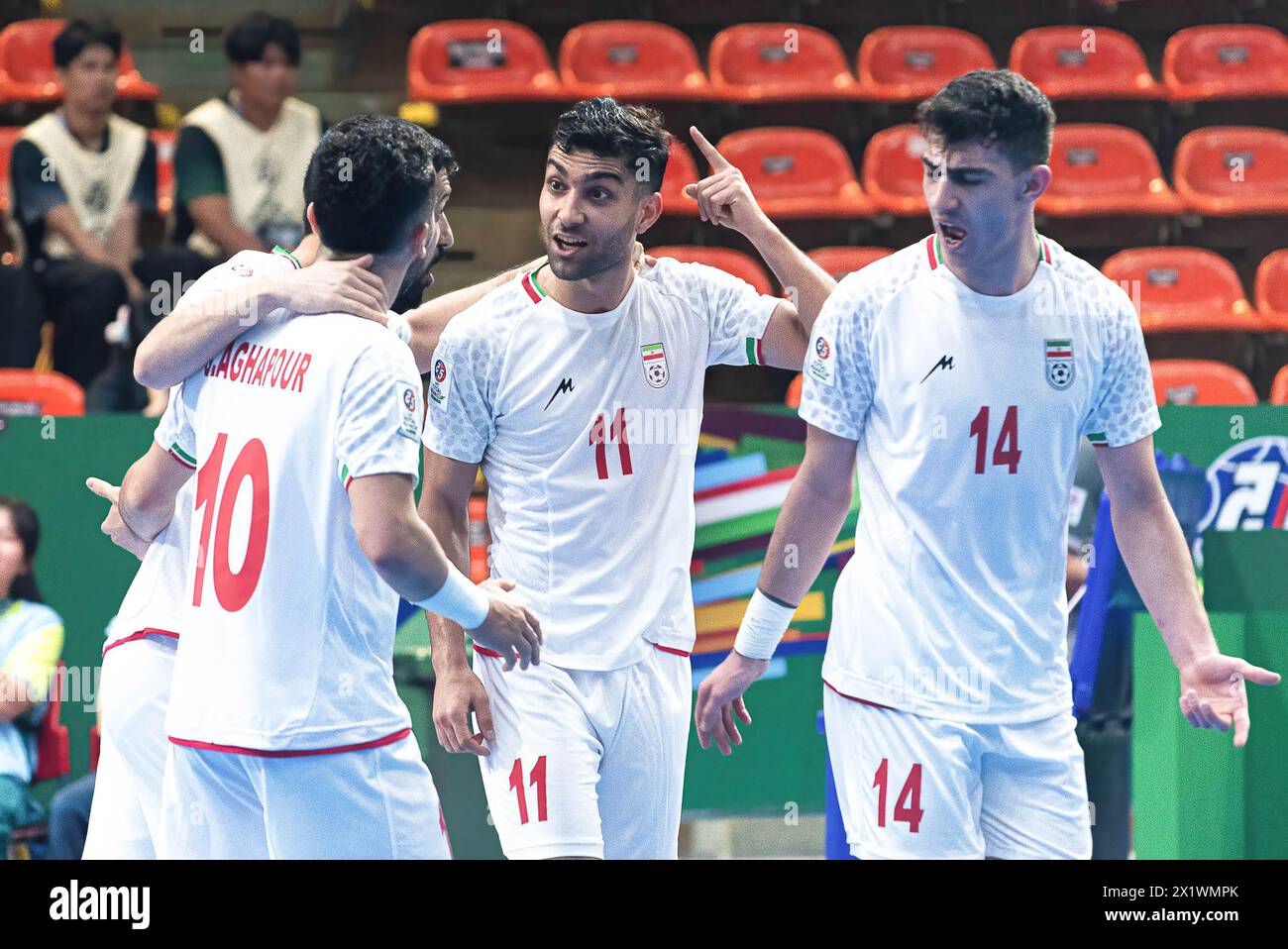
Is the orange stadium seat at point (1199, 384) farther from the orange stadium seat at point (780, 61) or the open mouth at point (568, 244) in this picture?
the open mouth at point (568, 244)

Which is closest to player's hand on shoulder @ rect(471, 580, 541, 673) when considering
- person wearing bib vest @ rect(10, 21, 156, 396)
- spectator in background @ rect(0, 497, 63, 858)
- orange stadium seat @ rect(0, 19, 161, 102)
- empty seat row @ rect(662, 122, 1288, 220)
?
spectator in background @ rect(0, 497, 63, 858)

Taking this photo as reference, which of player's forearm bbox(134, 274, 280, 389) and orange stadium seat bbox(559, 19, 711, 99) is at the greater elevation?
orange stadium seat bbox(559, 19, 711, 99)

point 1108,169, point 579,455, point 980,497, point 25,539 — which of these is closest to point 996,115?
point 980,497

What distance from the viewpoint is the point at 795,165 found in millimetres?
8508

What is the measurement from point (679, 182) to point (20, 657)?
4377mm

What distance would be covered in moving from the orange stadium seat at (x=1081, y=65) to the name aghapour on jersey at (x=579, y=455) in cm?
593

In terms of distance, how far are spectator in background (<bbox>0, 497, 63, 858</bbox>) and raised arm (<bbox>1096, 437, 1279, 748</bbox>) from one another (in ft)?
11.3

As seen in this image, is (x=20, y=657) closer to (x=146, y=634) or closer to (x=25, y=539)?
(x=25, y=539)

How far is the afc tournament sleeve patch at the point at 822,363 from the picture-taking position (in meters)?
3.45

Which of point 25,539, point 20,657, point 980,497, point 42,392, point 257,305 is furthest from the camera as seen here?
point 42,392

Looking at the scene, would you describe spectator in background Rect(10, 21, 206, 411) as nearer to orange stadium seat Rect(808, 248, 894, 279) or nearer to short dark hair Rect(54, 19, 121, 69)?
short dark hair Rect(54, 19, 121, 69)

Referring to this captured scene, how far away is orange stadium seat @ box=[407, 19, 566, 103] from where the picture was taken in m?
8.48

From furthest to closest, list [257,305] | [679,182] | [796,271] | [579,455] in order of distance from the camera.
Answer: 1. [679,182]
2. [796,271]
3. [579,455]
4. [257,305]
